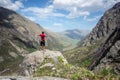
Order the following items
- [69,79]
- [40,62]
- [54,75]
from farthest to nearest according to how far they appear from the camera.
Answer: [40,62]
[54,75]
[69,79]

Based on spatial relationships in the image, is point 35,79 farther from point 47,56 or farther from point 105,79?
point 47,56

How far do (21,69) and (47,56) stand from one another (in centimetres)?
550

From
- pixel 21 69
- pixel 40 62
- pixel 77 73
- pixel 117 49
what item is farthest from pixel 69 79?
pixel 117 49

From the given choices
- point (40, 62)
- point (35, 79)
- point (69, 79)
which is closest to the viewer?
point (35, 79)

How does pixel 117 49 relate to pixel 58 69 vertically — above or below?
above

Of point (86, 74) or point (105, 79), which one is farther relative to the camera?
point (86, 74)

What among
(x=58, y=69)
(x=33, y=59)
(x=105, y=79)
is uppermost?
(x=33, y=59)

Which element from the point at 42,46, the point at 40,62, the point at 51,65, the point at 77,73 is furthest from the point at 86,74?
the point at 42,46

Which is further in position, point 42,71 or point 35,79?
point 42,71

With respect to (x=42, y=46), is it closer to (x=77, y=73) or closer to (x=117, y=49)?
(x=77, y=73)

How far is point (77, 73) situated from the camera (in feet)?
114

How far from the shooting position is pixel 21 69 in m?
44.4

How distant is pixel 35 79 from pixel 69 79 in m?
5.14

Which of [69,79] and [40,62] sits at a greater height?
[40,62]
